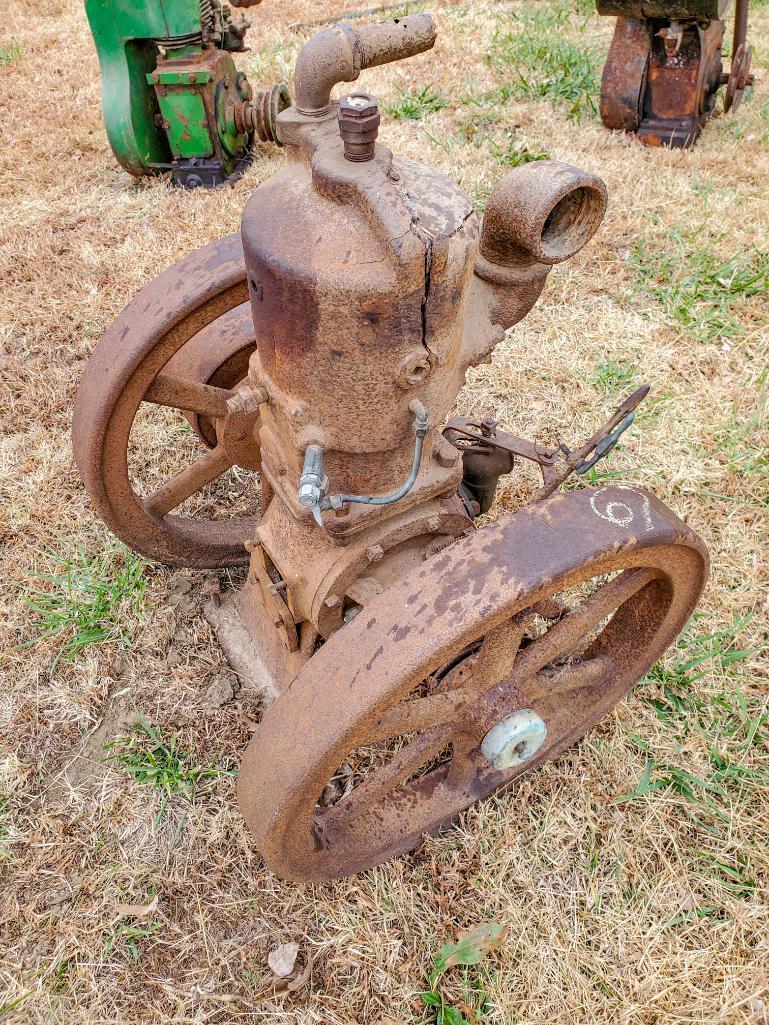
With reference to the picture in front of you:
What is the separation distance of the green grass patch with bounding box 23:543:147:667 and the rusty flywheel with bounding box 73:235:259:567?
239mm

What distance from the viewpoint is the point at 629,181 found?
13.3 feet

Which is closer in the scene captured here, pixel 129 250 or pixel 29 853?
pixel 29 853

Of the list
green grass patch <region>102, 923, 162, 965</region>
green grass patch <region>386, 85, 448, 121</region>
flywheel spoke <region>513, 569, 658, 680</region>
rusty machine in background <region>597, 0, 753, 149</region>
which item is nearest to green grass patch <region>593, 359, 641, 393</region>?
flywheel spoke <region>513, 569, 658, 680</region>

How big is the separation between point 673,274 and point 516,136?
151 centimetres

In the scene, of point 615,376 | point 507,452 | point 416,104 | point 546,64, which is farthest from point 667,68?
point 507,452

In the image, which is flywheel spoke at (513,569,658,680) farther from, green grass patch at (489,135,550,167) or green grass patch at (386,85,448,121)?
green grass patch at (386,85,448,121)

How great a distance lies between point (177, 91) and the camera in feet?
12.6

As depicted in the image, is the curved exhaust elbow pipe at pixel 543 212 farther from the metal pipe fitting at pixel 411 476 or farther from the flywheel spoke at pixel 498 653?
the flywheel spoke at pixel 498 653

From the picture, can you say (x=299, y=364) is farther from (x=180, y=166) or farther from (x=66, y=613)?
(x=180, y=166)

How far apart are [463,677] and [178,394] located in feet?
3.53

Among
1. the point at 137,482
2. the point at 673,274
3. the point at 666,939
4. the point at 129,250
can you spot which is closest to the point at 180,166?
the point at 129,250

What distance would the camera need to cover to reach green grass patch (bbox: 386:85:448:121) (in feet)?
15.5

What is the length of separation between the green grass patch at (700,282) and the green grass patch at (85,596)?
2495 millimetres

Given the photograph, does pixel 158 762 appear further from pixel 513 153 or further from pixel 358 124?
pixel 513 153
